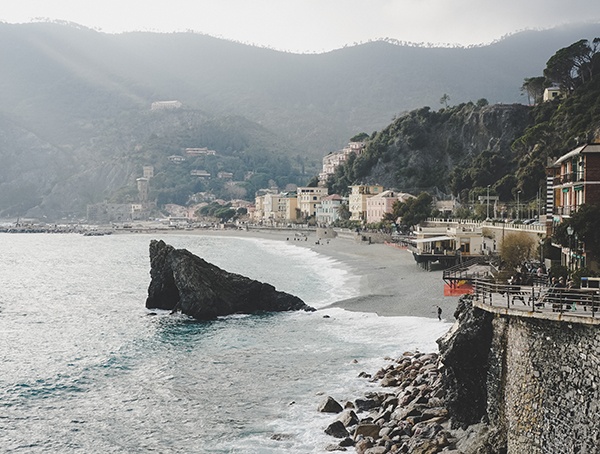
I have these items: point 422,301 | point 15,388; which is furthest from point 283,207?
point 15,388

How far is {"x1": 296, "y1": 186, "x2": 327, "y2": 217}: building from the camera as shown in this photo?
138125mm

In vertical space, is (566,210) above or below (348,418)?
above

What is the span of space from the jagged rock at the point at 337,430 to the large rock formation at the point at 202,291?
18513 mm

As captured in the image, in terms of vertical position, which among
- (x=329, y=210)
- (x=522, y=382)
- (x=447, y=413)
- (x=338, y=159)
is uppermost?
→ (x=338, y=159)

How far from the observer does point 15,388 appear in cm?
2338

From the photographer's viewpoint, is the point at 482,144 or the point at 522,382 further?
the point at 482,144

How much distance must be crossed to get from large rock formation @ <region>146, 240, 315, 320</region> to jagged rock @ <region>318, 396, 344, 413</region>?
16.8 metres

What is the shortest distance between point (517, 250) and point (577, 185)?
7.99 m

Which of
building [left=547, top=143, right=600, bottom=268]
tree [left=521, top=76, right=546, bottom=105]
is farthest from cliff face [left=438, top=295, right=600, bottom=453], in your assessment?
tree [left=521, top=76, right=546, bottom=105]

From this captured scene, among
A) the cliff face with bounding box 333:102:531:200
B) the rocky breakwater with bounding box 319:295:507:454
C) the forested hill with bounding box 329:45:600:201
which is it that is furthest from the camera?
the cliff face with bounding box 333:102:531:200

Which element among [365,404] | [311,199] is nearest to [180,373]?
[365,404]

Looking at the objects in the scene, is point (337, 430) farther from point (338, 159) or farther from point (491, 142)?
point (338, 159)

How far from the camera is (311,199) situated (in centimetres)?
13950

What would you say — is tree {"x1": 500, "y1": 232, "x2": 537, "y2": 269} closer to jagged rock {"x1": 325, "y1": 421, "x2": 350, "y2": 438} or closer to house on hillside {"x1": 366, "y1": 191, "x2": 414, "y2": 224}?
jagged rock {"x1": 325, "y1": 421, "x2": 350, "y2": 438}
